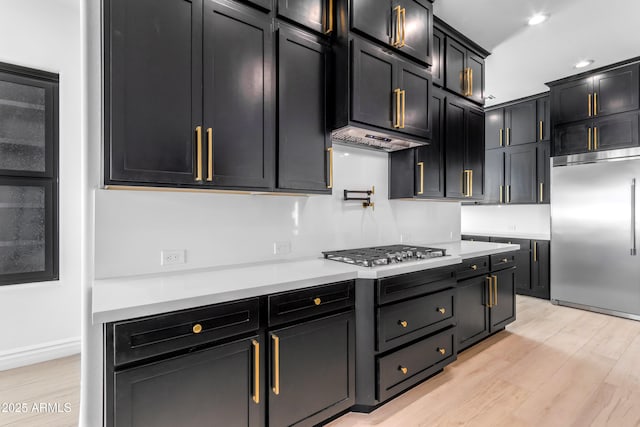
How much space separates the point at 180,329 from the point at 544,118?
547 centimetres

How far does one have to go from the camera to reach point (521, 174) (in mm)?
4848

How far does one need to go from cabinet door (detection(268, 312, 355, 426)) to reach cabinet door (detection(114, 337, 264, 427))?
0.10 metres

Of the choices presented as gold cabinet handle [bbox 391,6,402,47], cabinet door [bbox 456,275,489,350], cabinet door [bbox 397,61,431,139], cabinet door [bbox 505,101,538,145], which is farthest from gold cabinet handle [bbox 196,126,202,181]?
cabinet door [bbox 505,101,538,145]

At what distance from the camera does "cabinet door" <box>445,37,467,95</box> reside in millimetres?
3043

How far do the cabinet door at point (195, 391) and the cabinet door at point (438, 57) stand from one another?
278 cm

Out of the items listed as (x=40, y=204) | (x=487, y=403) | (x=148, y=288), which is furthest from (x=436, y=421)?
(x=40, y=204)

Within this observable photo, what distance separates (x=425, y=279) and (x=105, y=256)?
6.57 ft

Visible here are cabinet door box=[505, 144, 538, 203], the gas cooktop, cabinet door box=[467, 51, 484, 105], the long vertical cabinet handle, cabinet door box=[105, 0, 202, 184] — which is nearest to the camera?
cabinet door box=[105, 0, 202, 184]

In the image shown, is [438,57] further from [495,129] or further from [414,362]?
[495,129]

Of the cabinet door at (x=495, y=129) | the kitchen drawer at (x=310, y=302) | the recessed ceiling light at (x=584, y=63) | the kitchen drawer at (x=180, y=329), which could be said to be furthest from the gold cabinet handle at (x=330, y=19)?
the cabinet door at (x=495, y=129)

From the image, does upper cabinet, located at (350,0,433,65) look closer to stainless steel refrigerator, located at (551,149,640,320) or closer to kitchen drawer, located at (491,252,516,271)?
kitchen drawer, located at (491,252,516,271)

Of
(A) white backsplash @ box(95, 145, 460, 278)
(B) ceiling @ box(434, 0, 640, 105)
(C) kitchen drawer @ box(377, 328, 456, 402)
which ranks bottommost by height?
(C) kitchen drawer @ box(377, 328, 456, 402)

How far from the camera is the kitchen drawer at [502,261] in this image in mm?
3084

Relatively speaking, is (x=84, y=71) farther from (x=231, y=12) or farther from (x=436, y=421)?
(x=436, y=421)
